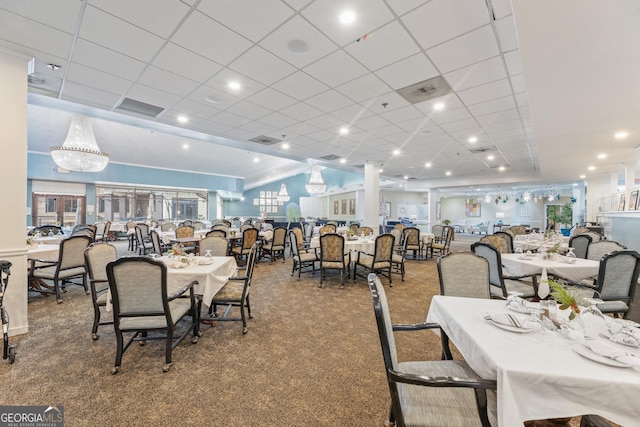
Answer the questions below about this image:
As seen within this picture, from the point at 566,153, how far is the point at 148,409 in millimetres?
8230

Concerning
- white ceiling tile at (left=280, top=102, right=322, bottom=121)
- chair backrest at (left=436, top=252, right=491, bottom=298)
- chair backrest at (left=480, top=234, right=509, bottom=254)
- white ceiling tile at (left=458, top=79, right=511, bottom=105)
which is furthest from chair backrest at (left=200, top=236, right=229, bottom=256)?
chair backrest at (left=480, top=234, right=509, bottom=254)

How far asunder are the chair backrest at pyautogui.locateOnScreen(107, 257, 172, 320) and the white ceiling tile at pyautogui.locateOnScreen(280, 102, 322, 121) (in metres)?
3.15

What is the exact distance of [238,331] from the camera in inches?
120

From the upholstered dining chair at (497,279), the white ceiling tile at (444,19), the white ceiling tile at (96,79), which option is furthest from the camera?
the white ceiling tile at (96,79)

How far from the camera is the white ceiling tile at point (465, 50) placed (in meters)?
2.56

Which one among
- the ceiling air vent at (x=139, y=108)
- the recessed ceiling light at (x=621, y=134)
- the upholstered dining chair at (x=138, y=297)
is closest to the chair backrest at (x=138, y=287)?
the upholstered dining chair at (x=138, y=297)

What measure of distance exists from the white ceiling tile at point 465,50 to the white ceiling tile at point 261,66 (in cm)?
163

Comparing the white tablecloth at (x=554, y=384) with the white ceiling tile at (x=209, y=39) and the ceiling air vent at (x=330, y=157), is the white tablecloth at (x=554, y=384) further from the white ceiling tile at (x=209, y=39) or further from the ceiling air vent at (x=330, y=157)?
the ceiling air vent at (x=330, y=157)

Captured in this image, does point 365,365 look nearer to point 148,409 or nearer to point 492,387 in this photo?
point 492,387

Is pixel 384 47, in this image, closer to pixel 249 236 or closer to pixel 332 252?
pixel 332 252

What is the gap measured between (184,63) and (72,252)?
3368 mm

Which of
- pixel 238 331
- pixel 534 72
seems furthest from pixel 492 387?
pixel 534 72

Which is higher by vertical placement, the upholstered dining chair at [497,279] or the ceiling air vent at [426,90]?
the ceiling air vent at [426,90]

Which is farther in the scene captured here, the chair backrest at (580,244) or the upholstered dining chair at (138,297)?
the chair backrest at (580,244)
